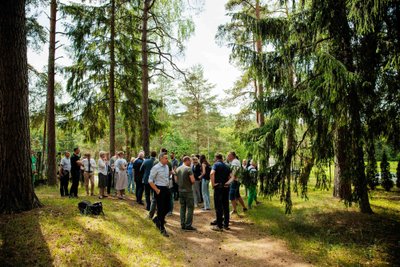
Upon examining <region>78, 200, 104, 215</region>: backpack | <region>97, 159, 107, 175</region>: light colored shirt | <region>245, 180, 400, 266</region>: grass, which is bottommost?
<region>245, 180, 400, 266</region>: grass

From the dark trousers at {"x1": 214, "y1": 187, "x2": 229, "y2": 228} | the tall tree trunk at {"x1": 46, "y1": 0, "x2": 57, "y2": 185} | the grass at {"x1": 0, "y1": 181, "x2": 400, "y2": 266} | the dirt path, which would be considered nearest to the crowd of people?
the dark trousers at {"x1": 214, "y1": 187, "x2": 229, "y2": 228}

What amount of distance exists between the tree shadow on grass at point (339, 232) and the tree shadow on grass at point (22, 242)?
5.40 meters

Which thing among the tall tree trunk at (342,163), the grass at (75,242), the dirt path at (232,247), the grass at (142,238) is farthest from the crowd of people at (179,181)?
the tall tree trunk at (342,163)

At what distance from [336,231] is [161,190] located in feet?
15.9

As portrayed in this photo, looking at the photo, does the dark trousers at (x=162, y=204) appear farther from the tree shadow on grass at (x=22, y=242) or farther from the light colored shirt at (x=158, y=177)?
the tree shadow on grass at (x=22, y=242)

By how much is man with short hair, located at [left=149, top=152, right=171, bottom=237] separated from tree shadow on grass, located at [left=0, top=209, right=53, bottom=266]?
109 inches

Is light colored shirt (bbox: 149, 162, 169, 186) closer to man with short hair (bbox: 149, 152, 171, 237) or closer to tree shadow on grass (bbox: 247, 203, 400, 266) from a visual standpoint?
man with short hair (bbox: 149, 152, 171, 237)

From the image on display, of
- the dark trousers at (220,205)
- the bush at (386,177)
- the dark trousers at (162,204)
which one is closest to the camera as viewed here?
the dark trousers at (162,204)

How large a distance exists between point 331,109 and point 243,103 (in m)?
14.8

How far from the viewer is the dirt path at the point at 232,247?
19.8ft

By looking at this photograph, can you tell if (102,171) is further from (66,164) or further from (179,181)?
(179,181)

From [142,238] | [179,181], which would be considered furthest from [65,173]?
[142,238]

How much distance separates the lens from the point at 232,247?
6949mm

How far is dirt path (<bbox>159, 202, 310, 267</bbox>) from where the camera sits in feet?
19.8
